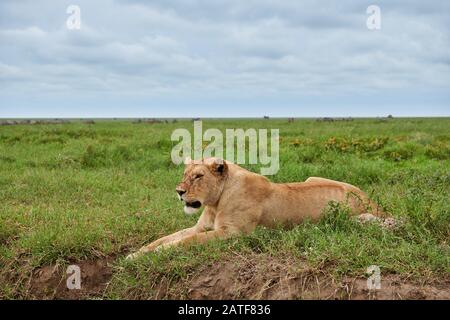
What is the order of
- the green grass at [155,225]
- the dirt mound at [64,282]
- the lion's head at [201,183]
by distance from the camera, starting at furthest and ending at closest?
the lion's head at [201,183] < the dirt mound at [64,282] < the green grass at [155,225]

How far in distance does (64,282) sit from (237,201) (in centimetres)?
197

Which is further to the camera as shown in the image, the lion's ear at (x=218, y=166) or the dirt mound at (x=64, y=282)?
the lion's ear at (x=218, y=166)

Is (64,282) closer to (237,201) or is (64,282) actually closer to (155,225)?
(155,225)

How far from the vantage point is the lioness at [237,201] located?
234 inches

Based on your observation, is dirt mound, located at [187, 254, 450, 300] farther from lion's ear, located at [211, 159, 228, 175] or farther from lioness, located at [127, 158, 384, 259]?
lion's ear, located at [211, 159, 228, 175]

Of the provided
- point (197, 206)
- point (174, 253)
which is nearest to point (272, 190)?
point (197, 206)

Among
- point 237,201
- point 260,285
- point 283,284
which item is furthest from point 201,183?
point 283,284

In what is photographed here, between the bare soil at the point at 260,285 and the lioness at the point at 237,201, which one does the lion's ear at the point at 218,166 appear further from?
the bare soil at the point at 260,285

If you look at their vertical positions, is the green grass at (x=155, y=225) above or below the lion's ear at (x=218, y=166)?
below

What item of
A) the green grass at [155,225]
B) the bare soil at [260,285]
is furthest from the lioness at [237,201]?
the bare soil at [260,285]

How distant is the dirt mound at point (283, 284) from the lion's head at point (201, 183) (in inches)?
36.8

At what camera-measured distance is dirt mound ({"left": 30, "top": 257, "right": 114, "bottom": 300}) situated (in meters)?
5.53

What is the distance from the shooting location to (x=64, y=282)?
18.4 feet
